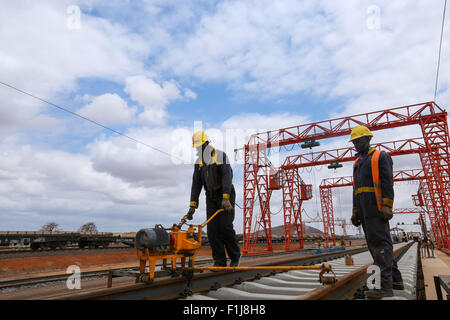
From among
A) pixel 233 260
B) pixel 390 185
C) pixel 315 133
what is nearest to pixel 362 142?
pixel 390 185

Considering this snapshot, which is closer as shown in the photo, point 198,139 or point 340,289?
point 340,289

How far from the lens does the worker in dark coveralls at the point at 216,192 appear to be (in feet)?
11.9

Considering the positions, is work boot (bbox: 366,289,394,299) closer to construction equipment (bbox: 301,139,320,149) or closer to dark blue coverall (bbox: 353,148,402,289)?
dark blue coverall (bbox: 353,148,402,289)

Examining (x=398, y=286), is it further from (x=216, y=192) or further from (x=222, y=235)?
(x=216, y=192)

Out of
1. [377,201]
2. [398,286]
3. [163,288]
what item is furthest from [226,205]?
[398,286]

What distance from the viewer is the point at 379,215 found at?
9.36ft

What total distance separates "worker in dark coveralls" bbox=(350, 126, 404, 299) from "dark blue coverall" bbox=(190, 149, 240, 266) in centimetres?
152

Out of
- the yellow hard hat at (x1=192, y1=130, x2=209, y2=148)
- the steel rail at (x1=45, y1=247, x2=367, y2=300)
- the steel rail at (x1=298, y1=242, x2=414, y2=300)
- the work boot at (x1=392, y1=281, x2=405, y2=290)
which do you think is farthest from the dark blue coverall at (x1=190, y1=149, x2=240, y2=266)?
the work boot at (x1=392, y1=281, x2=405, y2=290)

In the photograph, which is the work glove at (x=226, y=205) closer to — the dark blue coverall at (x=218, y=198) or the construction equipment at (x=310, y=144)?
the dark blue coverall at (x=218, y=198)

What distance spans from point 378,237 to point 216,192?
75.9 inches

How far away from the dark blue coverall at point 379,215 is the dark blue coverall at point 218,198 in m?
1.52

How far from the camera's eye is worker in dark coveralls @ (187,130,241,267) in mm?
3619
